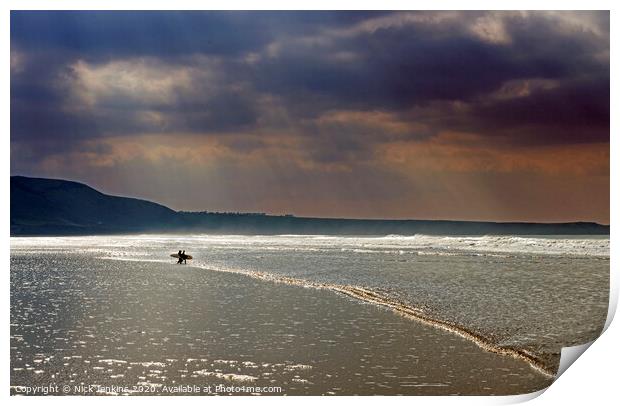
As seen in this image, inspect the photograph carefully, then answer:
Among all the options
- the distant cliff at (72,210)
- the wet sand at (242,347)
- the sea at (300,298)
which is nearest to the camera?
the wet sand at (242,347)

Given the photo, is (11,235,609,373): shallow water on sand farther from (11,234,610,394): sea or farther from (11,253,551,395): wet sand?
(11,253,551,395): wet sand

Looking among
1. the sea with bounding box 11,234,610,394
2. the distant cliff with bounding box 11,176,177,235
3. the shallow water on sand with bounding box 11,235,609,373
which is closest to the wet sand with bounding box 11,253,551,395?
the sea with bounding box 11,234,610,394

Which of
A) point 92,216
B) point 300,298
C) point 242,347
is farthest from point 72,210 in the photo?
point 242,347

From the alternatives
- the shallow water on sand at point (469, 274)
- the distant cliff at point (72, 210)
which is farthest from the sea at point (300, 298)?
the distant cliff at point (72, 210)

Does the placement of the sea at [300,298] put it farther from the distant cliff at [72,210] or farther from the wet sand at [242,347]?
the distant cliff at [72,210]

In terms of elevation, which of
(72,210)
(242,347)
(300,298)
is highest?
(72,210)

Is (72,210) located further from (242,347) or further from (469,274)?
(469,274)
